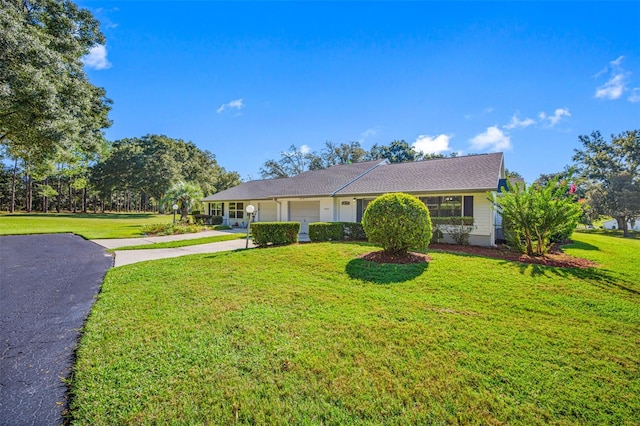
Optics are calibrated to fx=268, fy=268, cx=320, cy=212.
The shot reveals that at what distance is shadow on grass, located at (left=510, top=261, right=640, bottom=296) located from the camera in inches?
229

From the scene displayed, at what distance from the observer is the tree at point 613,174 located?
91.3ft

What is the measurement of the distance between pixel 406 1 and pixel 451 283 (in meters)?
9.03

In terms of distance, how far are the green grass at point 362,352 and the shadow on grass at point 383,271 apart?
14 cm

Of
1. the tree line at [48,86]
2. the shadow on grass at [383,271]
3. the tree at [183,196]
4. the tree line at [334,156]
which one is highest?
the tree line at [334,156]

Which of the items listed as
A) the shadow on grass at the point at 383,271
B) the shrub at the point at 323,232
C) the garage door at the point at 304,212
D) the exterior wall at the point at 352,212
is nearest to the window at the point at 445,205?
the exterior wall at the point at 352,212

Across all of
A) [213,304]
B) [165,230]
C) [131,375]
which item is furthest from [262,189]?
[131,375]

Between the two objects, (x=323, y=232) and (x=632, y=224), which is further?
(x=632, y=224)

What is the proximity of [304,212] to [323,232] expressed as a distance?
24.0 feet

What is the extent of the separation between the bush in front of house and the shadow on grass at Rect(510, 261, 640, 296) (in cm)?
789

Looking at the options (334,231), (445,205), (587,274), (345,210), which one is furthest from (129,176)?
(587,274)

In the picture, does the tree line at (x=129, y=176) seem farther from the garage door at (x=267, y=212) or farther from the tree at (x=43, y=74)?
the tree at (x=43, y=74)

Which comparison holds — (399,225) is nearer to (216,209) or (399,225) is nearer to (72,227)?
(216,209)

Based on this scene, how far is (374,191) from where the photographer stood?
14.5m

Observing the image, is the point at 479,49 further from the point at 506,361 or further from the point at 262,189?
the point at 262,189
